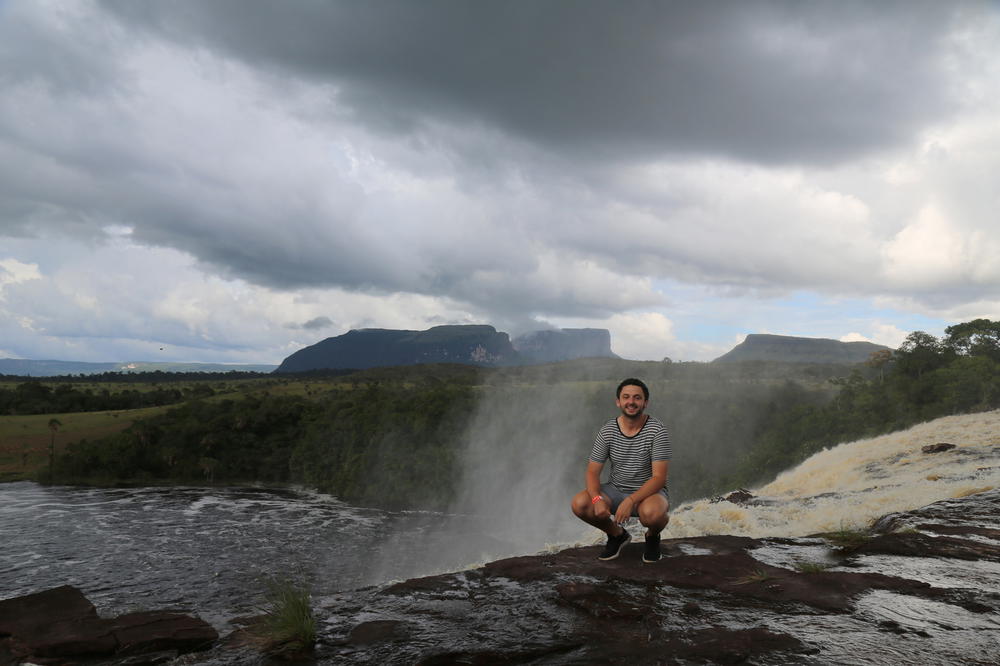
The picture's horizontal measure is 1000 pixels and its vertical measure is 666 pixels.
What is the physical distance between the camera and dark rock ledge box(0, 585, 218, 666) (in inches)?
227

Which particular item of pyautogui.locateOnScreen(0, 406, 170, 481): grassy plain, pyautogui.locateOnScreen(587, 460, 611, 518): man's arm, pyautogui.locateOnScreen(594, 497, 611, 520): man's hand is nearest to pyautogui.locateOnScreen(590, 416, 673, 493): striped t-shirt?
pyautogui.locateOnScreen(587, 460, 611, 518): man's arm

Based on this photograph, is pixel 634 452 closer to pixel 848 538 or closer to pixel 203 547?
pixel 848 538

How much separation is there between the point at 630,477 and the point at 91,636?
615 centimetres

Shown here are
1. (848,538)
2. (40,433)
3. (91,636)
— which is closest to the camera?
(91,636)

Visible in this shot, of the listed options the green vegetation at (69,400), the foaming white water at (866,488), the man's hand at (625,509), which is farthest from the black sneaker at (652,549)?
the green vegetation at (69,400)

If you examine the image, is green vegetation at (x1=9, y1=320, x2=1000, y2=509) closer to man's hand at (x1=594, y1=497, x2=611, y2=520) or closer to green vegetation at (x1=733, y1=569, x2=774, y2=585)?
green vegetation at (x1=733, y1=569, x2=774, y2=585)

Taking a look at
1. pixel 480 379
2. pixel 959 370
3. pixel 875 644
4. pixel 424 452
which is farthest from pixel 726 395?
pixel 875 644

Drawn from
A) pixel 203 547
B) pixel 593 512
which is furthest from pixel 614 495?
pixel 203 547

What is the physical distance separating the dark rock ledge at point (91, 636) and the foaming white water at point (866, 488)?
8.77 metres

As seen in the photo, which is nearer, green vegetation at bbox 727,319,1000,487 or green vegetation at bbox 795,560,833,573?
green vegetation at bbox 795,560,833,573

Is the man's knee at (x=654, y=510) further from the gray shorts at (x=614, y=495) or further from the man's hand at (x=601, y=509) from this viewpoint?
the man's hand at (x=601, y=509)

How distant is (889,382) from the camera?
4825 centimetres

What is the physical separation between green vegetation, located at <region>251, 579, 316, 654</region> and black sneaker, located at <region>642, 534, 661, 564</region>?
4.19m

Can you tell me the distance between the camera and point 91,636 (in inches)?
233
